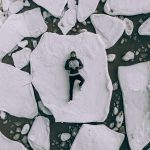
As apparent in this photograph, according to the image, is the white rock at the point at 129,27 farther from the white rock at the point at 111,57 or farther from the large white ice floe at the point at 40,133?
the large white ice floe at the point at 40,133

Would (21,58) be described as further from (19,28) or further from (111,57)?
(111,57)

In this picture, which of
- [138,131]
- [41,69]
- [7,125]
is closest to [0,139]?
[7,125]

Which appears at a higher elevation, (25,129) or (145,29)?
(145,29)

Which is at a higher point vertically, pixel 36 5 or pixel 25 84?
pixel 36 5

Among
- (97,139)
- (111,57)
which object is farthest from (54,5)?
(97,139)

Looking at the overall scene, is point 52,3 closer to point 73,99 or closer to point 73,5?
point 73,5
